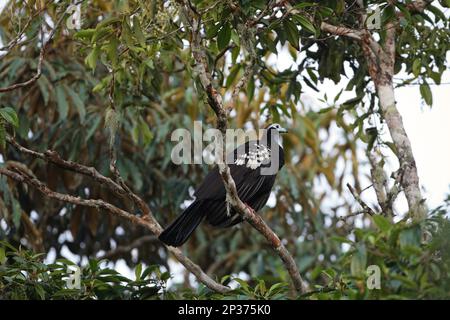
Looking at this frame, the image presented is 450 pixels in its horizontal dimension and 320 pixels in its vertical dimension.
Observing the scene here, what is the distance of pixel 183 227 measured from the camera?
6.88 metres

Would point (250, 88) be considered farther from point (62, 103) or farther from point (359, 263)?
point (359, 263)

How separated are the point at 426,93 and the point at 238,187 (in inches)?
66.9

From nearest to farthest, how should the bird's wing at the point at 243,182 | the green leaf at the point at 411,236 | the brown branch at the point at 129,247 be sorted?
1. the green leaf at the point at 411,236
2. the bird's wing at the point at 243,182
3. the brown branch at the point at 129,247

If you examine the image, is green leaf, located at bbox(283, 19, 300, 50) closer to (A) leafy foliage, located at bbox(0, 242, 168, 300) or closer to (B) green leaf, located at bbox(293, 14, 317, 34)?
(B) green leaf, located at bbox(293, 14, 317, 34)

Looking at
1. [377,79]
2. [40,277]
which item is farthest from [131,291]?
[377,79]

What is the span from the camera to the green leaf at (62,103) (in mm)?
9454

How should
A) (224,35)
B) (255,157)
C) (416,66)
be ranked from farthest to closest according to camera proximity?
(255,157)
(416,66)
(224,35)

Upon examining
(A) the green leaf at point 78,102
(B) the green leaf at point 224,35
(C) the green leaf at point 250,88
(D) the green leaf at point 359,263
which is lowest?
(D) the green leaf at point 359,263

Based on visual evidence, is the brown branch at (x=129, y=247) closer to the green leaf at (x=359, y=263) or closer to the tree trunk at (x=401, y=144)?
the tree trunk at (x=401, y=144)

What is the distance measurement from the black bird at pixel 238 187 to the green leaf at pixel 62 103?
92.4 inches

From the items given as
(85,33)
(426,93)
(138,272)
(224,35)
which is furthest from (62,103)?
(426,93)

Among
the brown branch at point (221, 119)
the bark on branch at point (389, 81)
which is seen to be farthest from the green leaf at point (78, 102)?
the brown branch at point (221, 119)

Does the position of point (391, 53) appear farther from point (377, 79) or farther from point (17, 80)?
point (17, 80)
